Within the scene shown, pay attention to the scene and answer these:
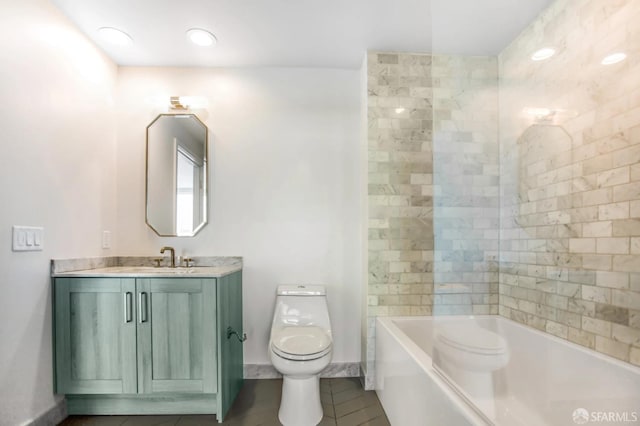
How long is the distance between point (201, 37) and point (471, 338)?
2.54m

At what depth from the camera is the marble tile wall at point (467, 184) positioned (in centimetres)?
213

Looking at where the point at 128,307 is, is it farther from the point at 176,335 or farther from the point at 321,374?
the point at 321,374

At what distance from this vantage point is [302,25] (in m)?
2.03

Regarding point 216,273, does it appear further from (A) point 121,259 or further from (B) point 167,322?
(A) point 121,259

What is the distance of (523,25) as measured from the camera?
1940 mm

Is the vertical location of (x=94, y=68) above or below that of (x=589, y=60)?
above

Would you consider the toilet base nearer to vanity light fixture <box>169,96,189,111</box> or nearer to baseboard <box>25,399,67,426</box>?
baseboard <box>25,399,67,426</box>

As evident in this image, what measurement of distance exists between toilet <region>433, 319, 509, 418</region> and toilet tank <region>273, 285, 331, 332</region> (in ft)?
2.64

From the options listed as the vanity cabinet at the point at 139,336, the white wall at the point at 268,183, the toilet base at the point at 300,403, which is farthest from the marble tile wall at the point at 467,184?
the vanity cabinet at the point at 139,336

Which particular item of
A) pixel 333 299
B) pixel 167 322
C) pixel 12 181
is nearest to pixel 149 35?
pixel 12 181

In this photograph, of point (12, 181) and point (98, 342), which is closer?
point (12, 181)

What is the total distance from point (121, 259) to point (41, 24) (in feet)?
5.10

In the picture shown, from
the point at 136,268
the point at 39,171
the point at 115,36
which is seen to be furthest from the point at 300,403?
the point at 115,36

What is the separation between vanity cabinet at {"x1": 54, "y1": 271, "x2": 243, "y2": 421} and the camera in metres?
1.85
